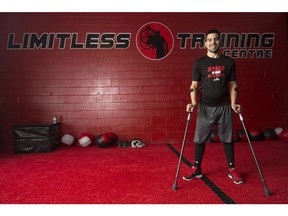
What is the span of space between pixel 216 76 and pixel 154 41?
329 centimetres

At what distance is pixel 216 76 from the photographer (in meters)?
2.77

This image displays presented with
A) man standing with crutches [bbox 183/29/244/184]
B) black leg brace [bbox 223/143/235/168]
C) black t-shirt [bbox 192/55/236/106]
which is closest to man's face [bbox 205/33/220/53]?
man standing with crutches [bbox 183/29/244/184]

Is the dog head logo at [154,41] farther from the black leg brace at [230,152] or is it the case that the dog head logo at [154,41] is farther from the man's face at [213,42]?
the black leg brace at [230,152]

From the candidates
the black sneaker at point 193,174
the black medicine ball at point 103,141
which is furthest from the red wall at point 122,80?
the black sneaker at point 193,174

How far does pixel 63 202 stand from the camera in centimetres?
225

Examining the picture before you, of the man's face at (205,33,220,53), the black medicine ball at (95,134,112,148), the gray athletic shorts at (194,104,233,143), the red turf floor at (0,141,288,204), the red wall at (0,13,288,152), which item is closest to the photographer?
the red turf floor at (0,141,288,204)

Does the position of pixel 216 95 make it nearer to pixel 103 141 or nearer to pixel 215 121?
pixel 215 121

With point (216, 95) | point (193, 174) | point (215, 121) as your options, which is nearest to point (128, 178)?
point (193, 174)

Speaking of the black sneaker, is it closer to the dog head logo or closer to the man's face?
the man's face

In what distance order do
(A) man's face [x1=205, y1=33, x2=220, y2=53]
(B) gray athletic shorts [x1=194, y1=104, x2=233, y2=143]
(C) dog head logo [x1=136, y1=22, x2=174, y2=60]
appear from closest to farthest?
(A) man's face [x1=205, y1=33, x2=220, y2=53] → (B) gray athletic shorts [x1=194, y1=104, x2=233, y2=143] → (C) dog head logo [x1=136, y1=22, x2=174, y2=60]

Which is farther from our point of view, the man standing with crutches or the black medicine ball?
the black medicine ball

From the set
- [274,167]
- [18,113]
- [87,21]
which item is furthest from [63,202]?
[87,21]

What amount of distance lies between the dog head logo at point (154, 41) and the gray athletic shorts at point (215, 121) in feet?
10.4

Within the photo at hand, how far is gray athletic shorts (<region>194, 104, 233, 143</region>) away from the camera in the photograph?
281 centimetres
